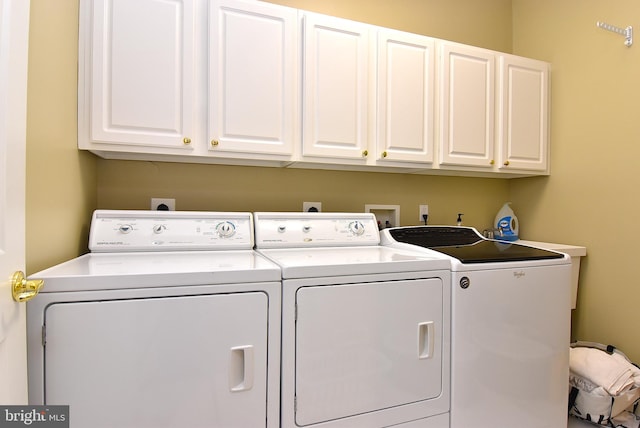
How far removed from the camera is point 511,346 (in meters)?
1.51

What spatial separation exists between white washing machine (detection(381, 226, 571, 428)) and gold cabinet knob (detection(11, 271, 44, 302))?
1.37m

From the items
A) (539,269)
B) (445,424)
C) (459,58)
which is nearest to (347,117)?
(459,58)

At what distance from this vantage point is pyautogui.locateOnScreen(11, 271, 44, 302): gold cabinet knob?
0.77m

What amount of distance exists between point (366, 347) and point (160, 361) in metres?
0.70

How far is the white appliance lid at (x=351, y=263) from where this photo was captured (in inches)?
47.4

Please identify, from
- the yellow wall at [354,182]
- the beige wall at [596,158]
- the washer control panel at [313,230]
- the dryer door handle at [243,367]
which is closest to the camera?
the dryer door handle at [243,367]

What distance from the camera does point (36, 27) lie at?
41.2 inches

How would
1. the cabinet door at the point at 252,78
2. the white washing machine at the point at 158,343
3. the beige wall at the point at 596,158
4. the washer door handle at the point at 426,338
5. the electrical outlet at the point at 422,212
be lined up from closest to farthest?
1. the white washing machine at the point at 158,343
2. the washer door handle at the point at 426,338
3. the cabinet door at the point at 252,78
4. the beige wall at the point at 596,158
5. the electrical outlet at the point at 422,212

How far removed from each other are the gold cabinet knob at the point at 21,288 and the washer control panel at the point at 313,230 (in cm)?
96

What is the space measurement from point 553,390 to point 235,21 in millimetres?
2309

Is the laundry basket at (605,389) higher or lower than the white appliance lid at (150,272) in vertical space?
lower

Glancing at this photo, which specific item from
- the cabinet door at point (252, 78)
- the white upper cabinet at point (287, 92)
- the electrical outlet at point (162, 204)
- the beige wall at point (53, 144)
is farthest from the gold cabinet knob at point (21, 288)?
the electrical outlet at point (162, 204)

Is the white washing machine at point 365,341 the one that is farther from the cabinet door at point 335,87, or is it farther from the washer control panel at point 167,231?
the cabinet door at point 335,87

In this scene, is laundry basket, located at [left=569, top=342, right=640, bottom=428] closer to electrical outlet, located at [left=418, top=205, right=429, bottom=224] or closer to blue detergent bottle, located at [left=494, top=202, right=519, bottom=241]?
blue detergent bottle, located at [left=494, top=202, right=519, bottom=241]
